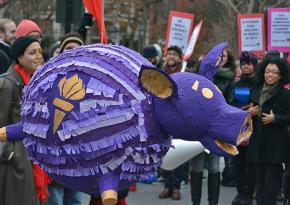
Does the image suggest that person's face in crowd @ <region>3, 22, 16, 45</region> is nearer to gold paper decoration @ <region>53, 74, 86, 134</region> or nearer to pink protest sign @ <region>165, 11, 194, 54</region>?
gold paper decoration @ <region>53, 74, 86, 134</region>

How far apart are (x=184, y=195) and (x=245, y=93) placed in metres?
1.61

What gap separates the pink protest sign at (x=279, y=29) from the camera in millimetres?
8930

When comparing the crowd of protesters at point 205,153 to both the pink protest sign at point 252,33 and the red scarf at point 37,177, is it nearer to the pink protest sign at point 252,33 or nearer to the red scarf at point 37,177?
the red scarf at point 37,177

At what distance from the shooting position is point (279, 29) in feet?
29.5

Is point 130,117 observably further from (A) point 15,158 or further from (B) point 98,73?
(A) point 15,158

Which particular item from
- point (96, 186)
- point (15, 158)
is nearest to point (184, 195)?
point (15, 158)

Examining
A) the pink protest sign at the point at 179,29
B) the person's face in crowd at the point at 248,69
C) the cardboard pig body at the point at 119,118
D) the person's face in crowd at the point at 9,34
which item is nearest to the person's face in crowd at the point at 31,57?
the cardboard pig body at the point at 119,118

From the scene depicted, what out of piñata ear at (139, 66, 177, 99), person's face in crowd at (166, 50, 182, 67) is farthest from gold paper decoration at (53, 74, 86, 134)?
person's face in crowd at (166, 50, 182, 67)

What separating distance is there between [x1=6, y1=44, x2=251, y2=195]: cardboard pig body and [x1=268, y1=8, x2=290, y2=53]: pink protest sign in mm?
6021

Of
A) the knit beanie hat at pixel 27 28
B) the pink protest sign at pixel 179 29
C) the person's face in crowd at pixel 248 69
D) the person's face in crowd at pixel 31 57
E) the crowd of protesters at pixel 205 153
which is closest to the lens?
the crowd of protesters at pixel 205 153

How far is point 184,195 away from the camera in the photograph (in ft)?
25.9

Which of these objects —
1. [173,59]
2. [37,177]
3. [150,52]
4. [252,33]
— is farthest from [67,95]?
[252,33]

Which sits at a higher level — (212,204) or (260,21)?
(260,21)

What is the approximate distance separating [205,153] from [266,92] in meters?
0.94
